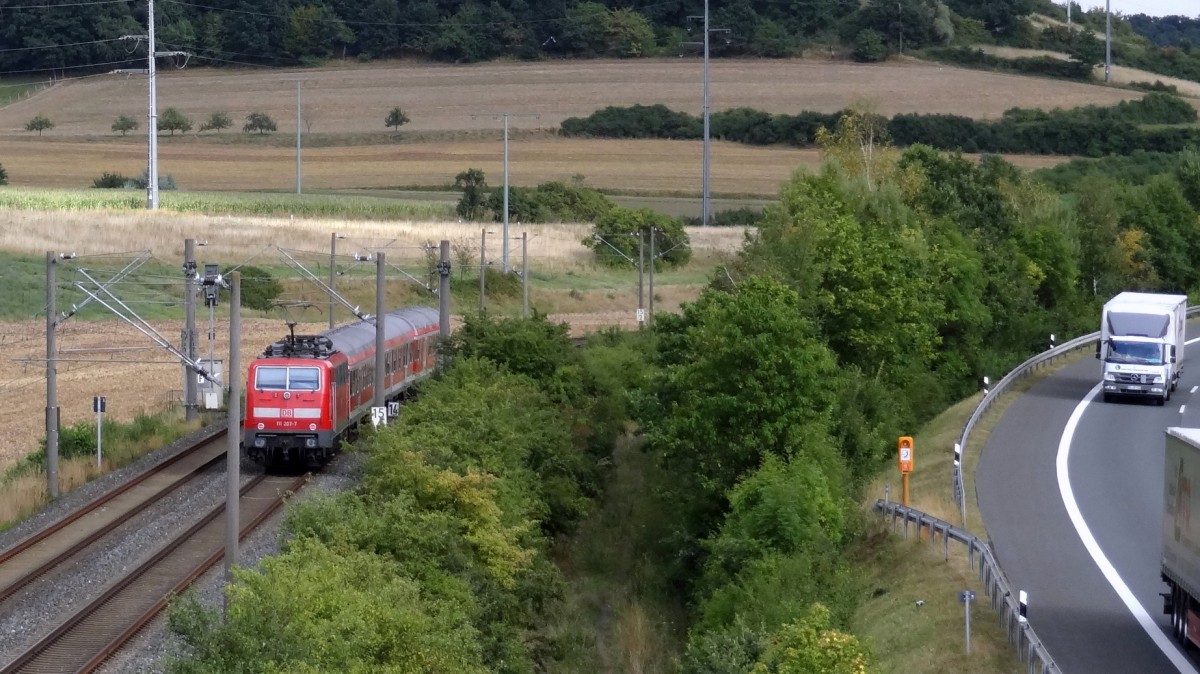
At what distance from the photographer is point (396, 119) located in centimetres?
12488

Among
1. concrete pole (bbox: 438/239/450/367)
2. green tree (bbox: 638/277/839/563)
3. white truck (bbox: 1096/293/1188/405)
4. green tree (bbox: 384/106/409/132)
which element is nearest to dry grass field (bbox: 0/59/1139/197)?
green tree (bbox: 384/106/409/132)

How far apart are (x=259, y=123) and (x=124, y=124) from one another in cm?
1147

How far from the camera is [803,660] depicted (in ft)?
59.8

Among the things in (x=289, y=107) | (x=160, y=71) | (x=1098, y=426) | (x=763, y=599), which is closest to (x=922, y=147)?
(x=1098, y=426)

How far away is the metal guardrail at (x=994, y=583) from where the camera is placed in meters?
19.5

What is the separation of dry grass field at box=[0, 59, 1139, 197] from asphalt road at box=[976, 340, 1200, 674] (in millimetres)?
65843

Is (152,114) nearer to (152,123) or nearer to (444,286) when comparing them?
(152,123)

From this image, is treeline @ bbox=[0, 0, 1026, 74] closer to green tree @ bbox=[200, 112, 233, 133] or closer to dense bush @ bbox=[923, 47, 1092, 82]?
dense bush @ bbox=[923, 47, 1092, 82]

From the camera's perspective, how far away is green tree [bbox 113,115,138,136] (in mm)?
125625

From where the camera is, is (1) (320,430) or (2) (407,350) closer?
(1) (320,430)

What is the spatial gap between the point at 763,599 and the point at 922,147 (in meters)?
47.4

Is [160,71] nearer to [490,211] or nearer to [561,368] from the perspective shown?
[490,211]

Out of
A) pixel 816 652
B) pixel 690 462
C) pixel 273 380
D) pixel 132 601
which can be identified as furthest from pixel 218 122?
pixel 816 652

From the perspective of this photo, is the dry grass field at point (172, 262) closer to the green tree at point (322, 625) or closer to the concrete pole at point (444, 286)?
the concrete pole at point (444, 286)
